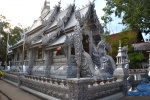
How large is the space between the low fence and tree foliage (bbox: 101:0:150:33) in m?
12.6

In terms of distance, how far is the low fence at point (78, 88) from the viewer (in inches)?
244

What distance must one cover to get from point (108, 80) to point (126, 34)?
27.7 meters

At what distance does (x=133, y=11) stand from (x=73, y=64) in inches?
422

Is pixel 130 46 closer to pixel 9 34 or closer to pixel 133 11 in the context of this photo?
pixel 133 11

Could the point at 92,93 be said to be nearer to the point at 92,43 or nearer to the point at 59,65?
the point at 59,65

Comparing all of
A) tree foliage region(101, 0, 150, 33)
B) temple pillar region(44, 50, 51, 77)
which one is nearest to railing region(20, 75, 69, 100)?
temple pillar region(44, 50, 51, 77)

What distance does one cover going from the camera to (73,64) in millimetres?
14328

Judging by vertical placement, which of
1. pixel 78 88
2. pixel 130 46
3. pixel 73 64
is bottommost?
pixel 78 88

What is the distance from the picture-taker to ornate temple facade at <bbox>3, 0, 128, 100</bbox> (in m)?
7.14

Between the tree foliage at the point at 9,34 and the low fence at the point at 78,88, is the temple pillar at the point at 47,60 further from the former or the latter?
the tree foliage at the point at 9,34

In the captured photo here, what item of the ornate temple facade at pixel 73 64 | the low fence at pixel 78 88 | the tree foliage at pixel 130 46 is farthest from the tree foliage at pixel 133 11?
the low fence at pixel 78 88

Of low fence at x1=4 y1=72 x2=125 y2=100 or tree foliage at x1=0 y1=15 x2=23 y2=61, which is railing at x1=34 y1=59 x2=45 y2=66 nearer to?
low fence at x1=4 y1=72 x2=125 y2=100

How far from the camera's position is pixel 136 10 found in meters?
19.5

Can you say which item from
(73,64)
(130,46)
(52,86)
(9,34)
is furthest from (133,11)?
(9,34)
